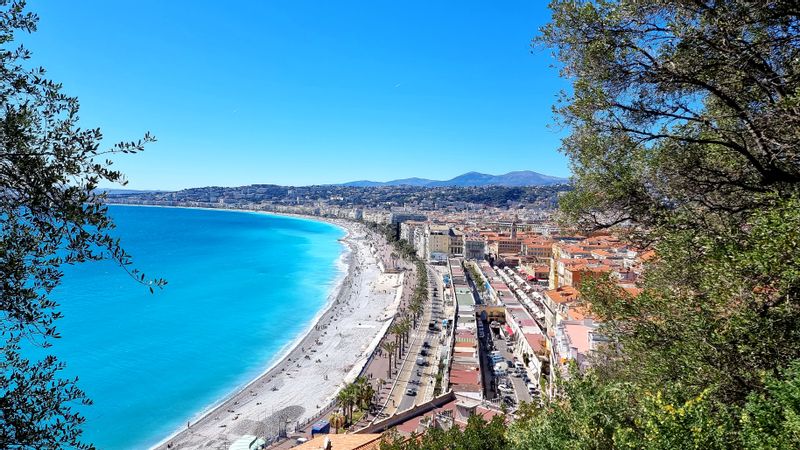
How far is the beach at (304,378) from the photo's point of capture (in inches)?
902

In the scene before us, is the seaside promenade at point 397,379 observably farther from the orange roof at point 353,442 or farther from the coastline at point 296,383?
the orange roof at point 353,442

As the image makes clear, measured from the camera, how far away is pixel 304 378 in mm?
29688

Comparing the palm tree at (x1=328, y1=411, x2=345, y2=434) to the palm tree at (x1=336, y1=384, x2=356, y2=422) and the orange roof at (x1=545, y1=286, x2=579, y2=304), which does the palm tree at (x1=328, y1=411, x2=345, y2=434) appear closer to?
the palm tree at (x1=336, y1=384, x2=356, y2=422)

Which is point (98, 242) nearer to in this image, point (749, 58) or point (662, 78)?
point (662, 78)

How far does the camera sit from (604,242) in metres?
53.3

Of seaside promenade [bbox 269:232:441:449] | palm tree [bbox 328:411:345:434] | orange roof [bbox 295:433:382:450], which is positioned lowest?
seaside promenade [bbox 269:232:441:449]

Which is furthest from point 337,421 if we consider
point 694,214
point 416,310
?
point 416,310

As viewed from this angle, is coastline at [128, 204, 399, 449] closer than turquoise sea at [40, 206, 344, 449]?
Yes

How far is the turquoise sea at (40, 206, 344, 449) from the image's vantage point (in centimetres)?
2597

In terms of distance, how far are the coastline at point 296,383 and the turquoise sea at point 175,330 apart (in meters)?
1.16

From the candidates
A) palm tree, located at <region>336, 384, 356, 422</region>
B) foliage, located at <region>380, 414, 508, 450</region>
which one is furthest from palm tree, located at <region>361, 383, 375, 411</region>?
foliage, located at <region>380, 414, 508, 450</region>

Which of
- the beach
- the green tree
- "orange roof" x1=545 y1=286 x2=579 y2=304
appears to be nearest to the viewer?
the green tree

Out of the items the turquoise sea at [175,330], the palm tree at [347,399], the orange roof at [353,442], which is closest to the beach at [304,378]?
the turquoise sea at [175,330]

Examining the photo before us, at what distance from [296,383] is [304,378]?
86 cm
